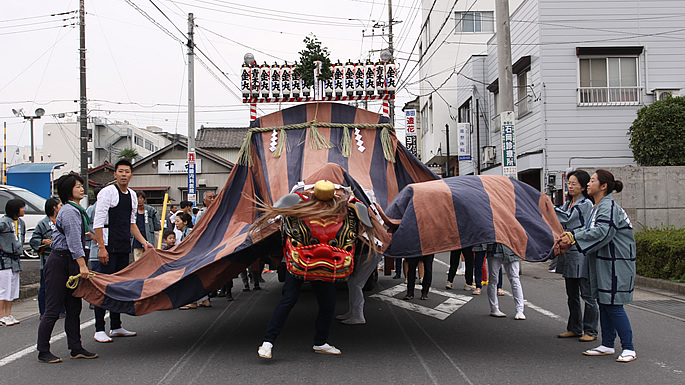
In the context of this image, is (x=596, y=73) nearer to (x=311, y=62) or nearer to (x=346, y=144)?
(x=311, y=62)

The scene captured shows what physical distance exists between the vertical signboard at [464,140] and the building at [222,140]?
66.3 ft

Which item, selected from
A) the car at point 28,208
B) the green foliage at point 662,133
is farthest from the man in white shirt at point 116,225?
the green foliage at point 662,133

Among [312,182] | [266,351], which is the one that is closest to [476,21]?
[312,182]

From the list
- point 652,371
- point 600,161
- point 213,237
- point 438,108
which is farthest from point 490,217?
point 438,108

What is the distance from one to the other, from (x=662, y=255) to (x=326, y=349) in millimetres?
7884

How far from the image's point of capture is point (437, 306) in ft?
27.2

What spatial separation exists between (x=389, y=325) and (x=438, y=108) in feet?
90.7

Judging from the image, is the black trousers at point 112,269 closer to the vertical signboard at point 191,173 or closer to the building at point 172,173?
the vertical signboard at point 191,173

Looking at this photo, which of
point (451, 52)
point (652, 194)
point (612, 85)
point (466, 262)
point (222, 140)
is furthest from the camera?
point (222, 140)

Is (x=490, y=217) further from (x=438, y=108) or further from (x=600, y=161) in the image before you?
(x=438, y=108)

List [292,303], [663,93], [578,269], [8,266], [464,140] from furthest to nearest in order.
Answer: [464,140], [663,93], [8,266], [578,269], [292,303]

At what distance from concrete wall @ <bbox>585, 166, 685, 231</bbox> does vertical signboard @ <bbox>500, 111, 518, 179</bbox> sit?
9.32 feet

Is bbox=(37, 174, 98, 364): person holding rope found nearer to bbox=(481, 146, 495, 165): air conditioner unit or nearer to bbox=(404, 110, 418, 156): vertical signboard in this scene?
bbox=(481, 146, 495, 165): air conditioner unit

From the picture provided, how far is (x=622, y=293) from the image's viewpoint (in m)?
5.12
